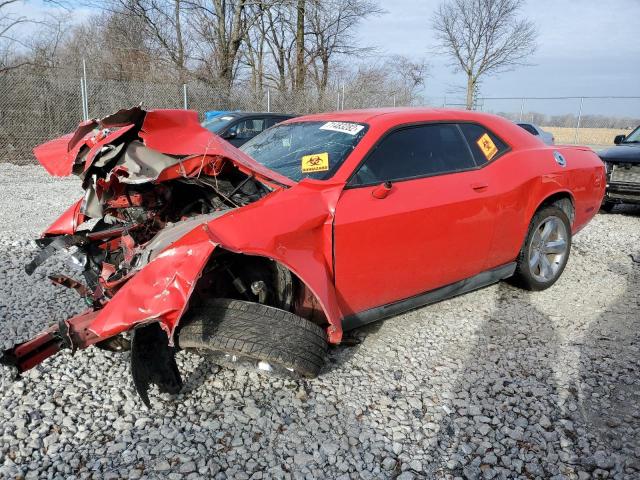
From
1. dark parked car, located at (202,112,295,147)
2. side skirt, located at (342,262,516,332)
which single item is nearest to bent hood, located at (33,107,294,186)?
side skirt, located at (342,262,516,332)

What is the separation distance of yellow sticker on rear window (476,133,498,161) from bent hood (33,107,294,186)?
5.82 feet

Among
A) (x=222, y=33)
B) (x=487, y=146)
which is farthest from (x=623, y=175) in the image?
(x=222, y=33)

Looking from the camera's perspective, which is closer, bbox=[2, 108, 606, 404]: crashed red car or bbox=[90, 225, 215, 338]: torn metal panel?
bbox=[90, 225, 215, 338]: torn metal panel

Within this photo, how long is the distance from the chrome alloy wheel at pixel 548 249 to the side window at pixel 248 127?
6.69m

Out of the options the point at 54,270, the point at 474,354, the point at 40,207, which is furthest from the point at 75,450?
the point at 40,207

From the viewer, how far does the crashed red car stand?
2.49 m

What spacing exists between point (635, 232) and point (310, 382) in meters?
6.09

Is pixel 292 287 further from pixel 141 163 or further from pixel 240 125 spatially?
pixel 240 125

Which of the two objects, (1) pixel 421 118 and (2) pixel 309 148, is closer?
(2) pixel 309 148

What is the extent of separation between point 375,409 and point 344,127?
1881 mm

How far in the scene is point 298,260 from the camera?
2.66m

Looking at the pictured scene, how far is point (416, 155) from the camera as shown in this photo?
344 cm

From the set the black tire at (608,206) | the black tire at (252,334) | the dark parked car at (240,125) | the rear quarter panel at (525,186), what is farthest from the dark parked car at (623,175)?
the black tire at (252,334)

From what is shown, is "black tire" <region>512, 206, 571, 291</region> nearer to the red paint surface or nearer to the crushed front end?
the red paint surface
